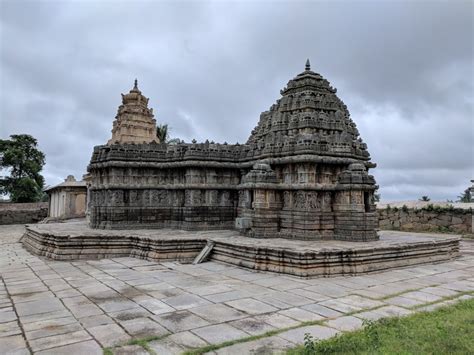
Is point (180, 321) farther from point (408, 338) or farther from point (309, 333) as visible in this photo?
point (408, 338)

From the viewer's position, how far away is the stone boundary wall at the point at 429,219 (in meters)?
18.2

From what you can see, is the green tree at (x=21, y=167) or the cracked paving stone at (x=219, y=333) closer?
the cracked paving stone at (x=219, y=333)

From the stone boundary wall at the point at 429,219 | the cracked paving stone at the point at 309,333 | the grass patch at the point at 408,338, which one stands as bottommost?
the cracked paving stone at the point at 309,333

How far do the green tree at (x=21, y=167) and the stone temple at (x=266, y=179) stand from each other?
2559 centimetres

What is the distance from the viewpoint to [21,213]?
100 ft

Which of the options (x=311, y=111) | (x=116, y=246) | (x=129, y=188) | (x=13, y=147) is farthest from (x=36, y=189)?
(x=311, y=111)

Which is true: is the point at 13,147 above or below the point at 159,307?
above

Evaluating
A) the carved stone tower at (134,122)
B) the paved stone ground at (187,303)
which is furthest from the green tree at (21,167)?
the paved stone ground at (187,303)

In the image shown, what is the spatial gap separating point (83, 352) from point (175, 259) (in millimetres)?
6473

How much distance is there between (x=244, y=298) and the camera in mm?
6715

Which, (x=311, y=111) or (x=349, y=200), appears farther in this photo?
(x=311, y=111)

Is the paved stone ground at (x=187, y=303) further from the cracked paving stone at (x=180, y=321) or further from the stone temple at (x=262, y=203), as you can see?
the stone temple at (x=262, y=203)

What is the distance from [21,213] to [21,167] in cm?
912

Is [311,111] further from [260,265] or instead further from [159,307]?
[159,307]
